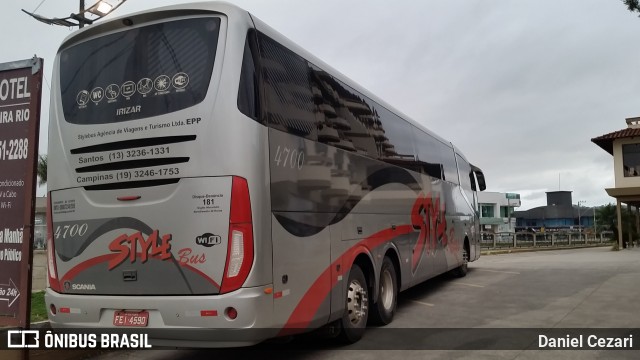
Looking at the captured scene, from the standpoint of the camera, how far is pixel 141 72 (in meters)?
5.51

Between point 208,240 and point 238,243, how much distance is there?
29 cm

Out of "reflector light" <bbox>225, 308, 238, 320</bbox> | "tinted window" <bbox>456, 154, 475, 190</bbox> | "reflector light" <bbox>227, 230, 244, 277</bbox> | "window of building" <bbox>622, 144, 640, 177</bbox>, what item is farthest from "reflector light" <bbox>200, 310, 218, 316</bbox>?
"window of building" <bbox>622, 144, 640, 177</bbox>

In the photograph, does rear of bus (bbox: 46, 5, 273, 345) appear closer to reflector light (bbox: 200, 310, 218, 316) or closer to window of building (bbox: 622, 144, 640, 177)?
reflector light (bbox: 200, 310, 218, 316)

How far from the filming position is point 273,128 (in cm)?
544

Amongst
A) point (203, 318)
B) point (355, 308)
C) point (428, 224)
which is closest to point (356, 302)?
point (355, 308)

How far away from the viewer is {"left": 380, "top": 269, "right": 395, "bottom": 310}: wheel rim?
8.25 metres

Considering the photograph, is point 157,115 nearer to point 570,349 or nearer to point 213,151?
point 213,151

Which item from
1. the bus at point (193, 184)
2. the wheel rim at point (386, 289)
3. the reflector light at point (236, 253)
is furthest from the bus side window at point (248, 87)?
the wheel rim at point (386, 289)

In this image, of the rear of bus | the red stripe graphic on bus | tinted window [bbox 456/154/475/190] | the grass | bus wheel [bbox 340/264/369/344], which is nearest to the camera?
the rear of bus

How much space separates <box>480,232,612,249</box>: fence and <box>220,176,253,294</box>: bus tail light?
31302mm

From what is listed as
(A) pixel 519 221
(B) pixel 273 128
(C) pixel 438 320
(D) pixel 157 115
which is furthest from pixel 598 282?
(A) pixel 519 221

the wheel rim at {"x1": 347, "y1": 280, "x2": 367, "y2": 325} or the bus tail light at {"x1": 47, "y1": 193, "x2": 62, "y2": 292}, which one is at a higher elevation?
the bus tail light at {"x1": 47, "y1": 193, "x2": 62, "y2": 292}

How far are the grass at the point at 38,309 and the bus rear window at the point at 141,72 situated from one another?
12.8 ft

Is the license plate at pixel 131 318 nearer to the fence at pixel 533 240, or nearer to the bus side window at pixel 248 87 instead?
the bus side window at pixel 248 87
